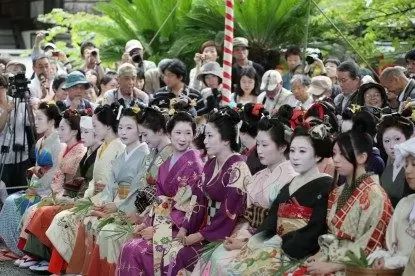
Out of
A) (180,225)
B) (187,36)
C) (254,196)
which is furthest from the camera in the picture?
(187,36)

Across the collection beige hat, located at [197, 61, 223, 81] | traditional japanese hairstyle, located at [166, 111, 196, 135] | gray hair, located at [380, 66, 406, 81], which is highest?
beige hat, located at [197, 61, 223, 81]

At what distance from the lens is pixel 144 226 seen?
8633mm

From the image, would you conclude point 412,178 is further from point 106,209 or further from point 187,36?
point 187,36

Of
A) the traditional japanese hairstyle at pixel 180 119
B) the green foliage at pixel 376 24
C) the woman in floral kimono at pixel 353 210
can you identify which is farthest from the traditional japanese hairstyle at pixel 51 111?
the woman in floral kimono at pixel 353 210

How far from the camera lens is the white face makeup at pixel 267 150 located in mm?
7500

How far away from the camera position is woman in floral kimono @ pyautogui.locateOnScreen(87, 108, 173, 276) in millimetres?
8797

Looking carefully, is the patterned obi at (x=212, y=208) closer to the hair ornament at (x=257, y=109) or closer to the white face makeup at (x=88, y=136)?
the hair ornament at (x=257, y=109)

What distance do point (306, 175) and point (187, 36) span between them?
911 centimetres

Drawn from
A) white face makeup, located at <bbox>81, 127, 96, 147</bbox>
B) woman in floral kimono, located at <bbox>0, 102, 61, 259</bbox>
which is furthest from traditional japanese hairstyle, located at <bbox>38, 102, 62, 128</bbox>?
white face makeup, located at <bbox>81, 127, 96, 147</bbox>

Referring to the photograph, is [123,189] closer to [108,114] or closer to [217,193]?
[108,114]

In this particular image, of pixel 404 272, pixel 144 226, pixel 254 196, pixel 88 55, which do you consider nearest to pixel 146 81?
pixel 88 55

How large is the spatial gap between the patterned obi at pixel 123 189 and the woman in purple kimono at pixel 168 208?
73cm

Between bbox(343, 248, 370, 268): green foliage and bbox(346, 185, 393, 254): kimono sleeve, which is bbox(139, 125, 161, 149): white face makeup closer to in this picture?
bbox(346, 185, 393, 254): kimono sleeve

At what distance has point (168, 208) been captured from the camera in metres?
8.46
